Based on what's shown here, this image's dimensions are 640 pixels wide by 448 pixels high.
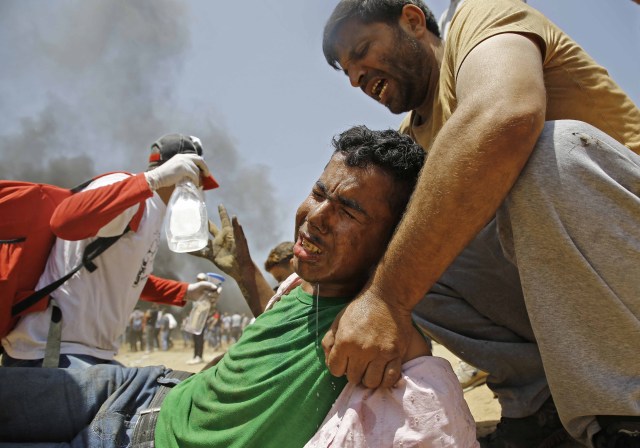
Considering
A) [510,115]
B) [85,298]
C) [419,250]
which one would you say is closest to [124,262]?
[85,298]

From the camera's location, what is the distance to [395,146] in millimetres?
2076

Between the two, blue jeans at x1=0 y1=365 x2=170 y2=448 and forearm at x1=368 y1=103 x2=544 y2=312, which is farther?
blue jeans at x1=0 y1=365 x2=170 y2=448

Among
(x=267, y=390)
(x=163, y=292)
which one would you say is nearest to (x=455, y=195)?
(x=267, y=390)

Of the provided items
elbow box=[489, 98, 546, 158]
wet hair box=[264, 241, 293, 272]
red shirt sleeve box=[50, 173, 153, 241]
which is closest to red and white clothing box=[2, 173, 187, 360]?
red shirt sleeve box=[50, 173, 153, 241]

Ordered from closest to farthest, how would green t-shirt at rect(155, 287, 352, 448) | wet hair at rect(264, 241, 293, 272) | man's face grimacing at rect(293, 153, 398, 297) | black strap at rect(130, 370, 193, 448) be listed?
1. green t-shirt at rect(155, 287, 352, 448)
2. man's face grimacing at rect(293, 153, 398, 297)
3. black strap at rect(130, 370, 193, 448)
4. wet hair at rect(264, 241, 293, 272)

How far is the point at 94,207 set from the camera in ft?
11.0

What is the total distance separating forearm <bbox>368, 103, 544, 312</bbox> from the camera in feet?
5.41

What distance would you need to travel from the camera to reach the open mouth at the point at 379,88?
9.20 feet

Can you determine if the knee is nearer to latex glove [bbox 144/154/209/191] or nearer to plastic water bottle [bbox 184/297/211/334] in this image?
latex glove [bbox 144/154/209/191]

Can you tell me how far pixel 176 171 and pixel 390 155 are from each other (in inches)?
84.6

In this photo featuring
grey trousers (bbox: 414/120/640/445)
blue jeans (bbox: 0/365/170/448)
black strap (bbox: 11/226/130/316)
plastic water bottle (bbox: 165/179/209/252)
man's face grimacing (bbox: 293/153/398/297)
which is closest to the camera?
grey trousers (bbox: 414/120/640/445)

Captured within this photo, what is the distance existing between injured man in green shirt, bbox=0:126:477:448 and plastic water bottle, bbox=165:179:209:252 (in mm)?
1427

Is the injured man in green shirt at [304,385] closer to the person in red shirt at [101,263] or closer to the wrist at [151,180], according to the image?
the person in red shirt at [101,263]

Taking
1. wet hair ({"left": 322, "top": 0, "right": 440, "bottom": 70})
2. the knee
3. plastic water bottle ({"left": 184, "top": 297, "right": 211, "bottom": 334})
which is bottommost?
plastic water bottle ({"left": 184, "top": 297, "right": 211, "bottom": 334})
